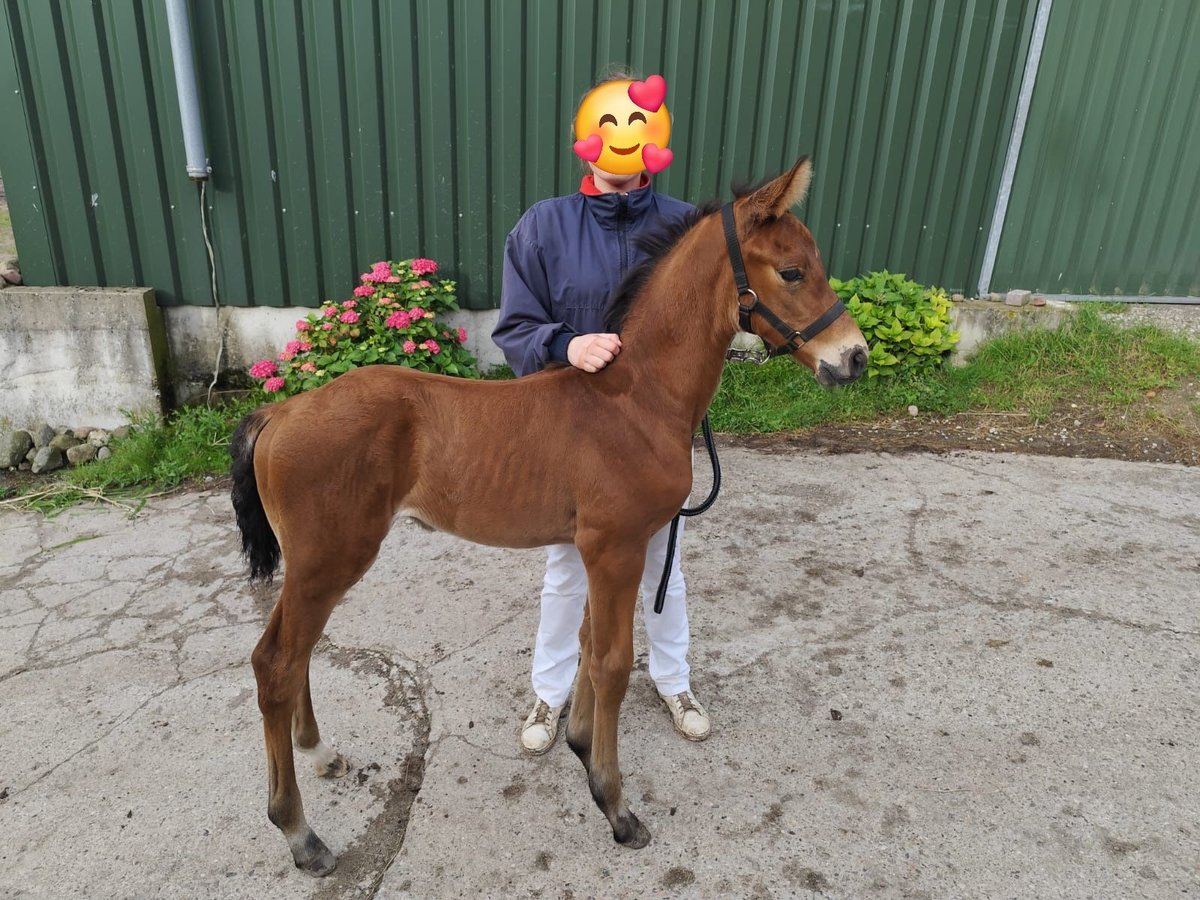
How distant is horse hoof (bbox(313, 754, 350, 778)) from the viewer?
8.03ft

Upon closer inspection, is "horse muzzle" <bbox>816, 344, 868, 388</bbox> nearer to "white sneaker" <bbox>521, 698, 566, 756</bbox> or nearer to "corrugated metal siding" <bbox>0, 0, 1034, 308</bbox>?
"white sneaker" <bbox>521, 698, 566, 756</bbox>

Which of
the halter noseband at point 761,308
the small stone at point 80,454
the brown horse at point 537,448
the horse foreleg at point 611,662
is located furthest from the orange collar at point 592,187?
the small stone at point 80,454

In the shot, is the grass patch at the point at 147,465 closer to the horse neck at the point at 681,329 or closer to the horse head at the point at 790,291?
the horse neck at the point at 681,329

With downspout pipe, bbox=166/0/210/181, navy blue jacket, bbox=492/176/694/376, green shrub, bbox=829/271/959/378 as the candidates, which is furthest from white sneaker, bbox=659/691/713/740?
downspout pipe, bbox=166/0/210/181

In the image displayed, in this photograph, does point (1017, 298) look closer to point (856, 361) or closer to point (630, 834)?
point (856, 361)

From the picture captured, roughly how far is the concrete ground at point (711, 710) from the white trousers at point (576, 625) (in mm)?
181

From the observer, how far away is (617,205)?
2324 millimetres

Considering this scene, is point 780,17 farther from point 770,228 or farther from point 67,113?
point 67,113

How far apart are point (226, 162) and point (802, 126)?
385 centimetres

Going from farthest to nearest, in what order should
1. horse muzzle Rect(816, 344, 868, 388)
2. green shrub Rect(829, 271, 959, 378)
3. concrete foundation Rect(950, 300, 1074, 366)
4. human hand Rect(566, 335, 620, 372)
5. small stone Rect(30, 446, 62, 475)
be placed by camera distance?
concrete foundation Rect(950, 300, 1074, 366) < green shrub Rect(829, 271, 959, 378) < small stone Rect(30, 446, 62, 475) < human hand Rect(566, 335, 620, 372) < horse muzzle Rect(816, 344, 868, 388)

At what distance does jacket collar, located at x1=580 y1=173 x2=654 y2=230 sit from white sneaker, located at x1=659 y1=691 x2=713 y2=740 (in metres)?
1.61

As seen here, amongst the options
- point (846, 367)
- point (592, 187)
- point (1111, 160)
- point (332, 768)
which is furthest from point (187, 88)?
point (1111, 160)

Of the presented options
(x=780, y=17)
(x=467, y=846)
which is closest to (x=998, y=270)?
(x=780, y=17)

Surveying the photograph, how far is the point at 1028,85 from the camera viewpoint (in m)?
5.41
